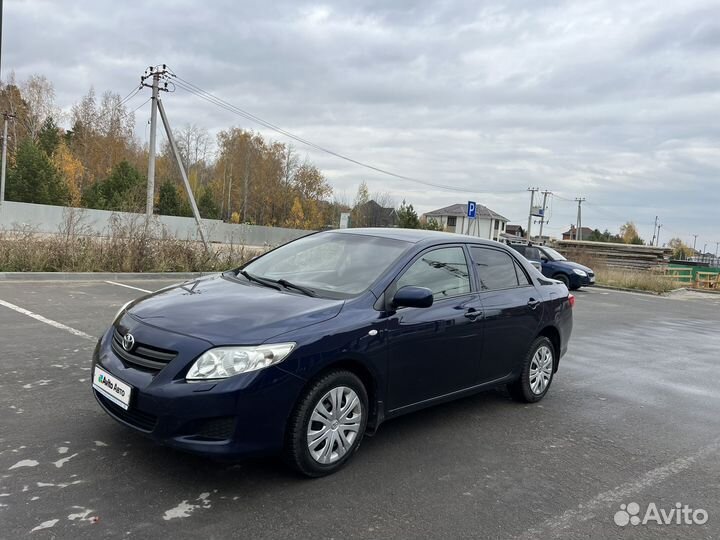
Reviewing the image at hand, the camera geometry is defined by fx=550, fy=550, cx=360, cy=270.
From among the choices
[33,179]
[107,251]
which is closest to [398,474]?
[107,251]

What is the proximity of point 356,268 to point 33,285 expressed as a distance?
913 centimetres

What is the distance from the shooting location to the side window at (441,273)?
4.17 m

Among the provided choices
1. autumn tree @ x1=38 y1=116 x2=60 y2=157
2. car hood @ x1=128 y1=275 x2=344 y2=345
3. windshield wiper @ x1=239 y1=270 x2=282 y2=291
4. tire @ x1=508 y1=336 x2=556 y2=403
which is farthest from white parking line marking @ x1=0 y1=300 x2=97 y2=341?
autumn tree @ x1=38 y1=116 x2=60 y2=157

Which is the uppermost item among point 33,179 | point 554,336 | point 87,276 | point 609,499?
point 33,179

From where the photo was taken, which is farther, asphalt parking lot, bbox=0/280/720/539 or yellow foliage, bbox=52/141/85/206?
yellow foliage, bbox=52/141/85/206

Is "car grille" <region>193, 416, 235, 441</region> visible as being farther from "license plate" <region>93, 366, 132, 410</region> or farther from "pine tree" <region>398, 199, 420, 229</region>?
"pine tree" <region>398, 199, 420, 229</region>

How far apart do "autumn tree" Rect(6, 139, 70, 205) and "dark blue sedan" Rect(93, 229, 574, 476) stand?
137 ft

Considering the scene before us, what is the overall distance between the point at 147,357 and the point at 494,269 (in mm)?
3104

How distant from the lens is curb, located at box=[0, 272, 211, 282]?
11359mm

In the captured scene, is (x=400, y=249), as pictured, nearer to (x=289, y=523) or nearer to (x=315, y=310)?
(x=315, y=310)

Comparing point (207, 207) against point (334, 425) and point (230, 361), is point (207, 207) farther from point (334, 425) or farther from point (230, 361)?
point (230, 361)

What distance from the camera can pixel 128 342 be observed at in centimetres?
333

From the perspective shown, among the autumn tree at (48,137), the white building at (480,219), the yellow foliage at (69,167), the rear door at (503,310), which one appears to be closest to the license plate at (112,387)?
the rear door at (503,310)

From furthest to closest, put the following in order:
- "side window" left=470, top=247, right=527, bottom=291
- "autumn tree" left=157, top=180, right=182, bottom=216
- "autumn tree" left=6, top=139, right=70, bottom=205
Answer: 1. "autumn tree" left=157, top=180, right=182, bottom=216
2. "autumn tree" left=6, top=139, right=70, bottom=205
3. "side window" left=470, top=247, right=527, bottom=291
